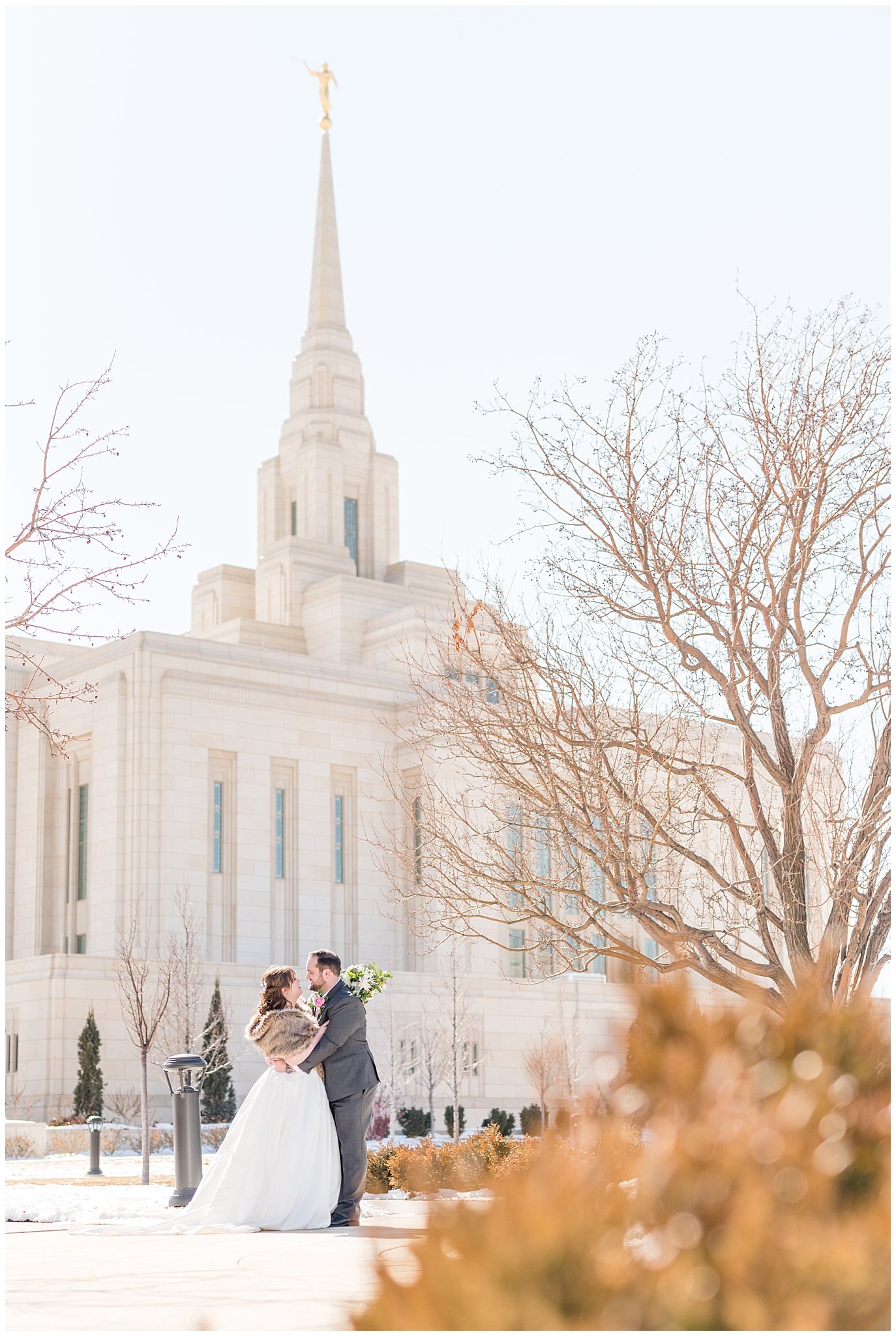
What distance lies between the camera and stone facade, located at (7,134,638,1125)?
1457 inches

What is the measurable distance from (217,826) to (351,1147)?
32.4m

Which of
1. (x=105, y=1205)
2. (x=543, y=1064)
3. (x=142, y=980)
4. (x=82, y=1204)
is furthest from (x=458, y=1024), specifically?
(x=82, y=1204)

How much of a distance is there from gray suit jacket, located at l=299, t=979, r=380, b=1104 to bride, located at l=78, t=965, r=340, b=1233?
0.08 meters

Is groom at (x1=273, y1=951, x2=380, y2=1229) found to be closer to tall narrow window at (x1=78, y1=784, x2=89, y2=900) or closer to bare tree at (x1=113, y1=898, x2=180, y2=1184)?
bare tree at (x1=113, y1=898, x2=180, y2=1184)

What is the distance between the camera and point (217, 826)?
41.7m

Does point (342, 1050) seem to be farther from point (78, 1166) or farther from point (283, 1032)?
point (78, 1166)

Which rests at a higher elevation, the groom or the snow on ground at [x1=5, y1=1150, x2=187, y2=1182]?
the groom

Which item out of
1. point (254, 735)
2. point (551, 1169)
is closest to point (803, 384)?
point (551, 1169)

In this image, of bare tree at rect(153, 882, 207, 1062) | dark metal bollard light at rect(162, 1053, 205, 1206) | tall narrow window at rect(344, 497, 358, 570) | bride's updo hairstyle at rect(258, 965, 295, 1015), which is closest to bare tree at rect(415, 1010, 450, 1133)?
bare tree at rect(153, 882, 207, 1062)

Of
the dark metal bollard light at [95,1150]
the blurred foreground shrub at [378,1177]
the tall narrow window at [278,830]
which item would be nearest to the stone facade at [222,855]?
the tall narrow window at [278,830]

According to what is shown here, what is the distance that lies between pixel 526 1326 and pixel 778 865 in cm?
897

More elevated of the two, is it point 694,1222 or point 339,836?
point 339,836

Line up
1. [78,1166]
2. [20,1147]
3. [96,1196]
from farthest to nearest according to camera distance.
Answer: [20,1147]
[78,1166]
[96,1196]

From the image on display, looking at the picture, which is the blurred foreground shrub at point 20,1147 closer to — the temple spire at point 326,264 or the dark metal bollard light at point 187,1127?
the dark metal bollard light at point 187,1127
